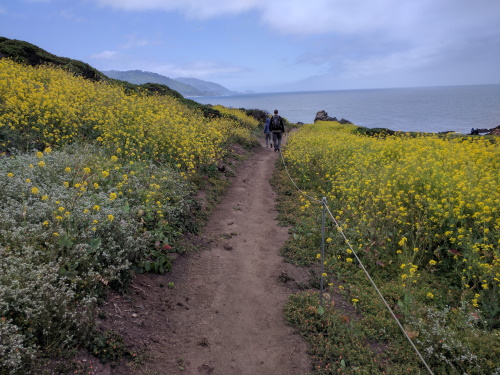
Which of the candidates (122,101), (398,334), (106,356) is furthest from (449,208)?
(122,101)

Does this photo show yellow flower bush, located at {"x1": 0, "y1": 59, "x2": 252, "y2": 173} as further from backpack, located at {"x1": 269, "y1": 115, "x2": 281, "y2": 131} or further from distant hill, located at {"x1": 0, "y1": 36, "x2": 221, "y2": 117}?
backpack, located at {"x1": 269, "y1": 115, "x2": 281, "y2": 131}

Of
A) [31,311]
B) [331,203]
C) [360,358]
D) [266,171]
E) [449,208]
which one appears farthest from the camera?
[266,171]

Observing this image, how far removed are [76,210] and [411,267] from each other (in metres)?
5.63

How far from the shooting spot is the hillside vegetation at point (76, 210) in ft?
11.5

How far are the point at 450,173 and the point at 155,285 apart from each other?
7294mm

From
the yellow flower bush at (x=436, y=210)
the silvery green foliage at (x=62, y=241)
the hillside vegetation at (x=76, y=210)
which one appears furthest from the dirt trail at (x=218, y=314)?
the yellow flower bush at (x=436, y=210)

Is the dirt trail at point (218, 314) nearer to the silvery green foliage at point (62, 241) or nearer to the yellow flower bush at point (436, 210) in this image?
the silvery green foliage at point (62, 241)

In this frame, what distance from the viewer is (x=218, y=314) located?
5160mm

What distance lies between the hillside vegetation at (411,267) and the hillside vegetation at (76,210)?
9.17 ft

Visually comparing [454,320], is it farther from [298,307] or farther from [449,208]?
[449,208]

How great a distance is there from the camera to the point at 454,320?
15.1ft

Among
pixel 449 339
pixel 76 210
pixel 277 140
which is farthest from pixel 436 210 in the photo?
pixel 277 140

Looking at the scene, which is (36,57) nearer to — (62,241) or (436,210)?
(62,241)

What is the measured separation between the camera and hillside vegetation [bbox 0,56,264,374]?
3.50 metres
